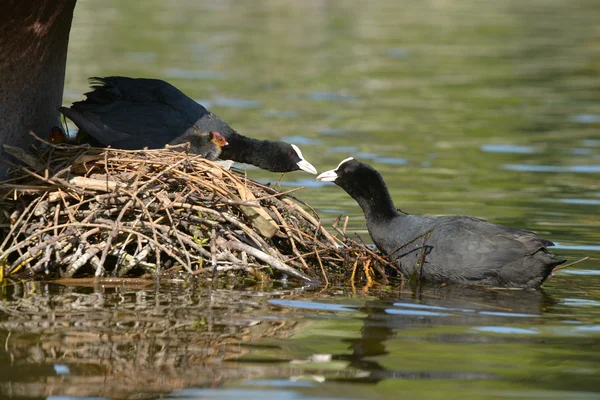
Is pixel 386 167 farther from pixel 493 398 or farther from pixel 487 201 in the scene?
pixel 493 398

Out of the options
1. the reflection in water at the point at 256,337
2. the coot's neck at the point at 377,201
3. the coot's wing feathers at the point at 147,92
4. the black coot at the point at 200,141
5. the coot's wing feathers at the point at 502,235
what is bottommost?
the reflection in water at the point at 256,337

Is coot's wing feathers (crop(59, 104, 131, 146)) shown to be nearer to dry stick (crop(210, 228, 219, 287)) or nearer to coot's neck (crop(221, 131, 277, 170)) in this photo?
coot's neck (crop(221, 131, 277, 170))

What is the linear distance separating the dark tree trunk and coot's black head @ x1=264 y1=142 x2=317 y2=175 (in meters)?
1.43

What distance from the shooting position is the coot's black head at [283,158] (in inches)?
273

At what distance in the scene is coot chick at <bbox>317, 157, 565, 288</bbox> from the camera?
6004 mm

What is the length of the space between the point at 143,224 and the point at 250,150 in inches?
54.7

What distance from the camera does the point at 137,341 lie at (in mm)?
4703

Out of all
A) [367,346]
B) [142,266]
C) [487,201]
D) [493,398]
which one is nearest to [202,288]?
[142,266]

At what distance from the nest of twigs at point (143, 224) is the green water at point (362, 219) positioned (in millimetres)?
236

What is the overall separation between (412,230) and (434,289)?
44 centimetres

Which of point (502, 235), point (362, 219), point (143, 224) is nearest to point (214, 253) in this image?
point (143, 224)

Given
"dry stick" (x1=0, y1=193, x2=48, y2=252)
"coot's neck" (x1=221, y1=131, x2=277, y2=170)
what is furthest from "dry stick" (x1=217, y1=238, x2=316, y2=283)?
"coot's neck" (x1=221, y1=131, x2=277, y2=170)

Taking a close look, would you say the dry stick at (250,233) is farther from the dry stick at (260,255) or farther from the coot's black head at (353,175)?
the coot's black head at (353,175)

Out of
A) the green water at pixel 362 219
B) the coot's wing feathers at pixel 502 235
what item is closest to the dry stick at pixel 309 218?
the green water at pixel 362 219
